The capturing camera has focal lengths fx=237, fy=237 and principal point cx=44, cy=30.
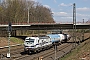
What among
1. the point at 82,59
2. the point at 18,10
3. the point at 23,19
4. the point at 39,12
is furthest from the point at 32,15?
the point at 82,59

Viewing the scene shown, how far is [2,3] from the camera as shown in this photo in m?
108

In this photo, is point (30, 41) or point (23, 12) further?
point (23, 12)

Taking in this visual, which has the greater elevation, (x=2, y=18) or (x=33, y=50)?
(x=2, y=18)

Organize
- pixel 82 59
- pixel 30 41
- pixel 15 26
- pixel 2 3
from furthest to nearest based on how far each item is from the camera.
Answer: pixel 2 3 < pixel 15 26 < pixel 30 41 < pixel 82 59

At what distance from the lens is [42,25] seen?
82.9 metres

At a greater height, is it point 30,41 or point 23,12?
point 23,12

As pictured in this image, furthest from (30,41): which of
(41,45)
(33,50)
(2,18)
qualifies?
(2,18)

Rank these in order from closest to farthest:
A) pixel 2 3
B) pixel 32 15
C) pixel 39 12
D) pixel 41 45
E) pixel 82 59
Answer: pixel 82 59 → pixel 41 45 → pixel 2 3 → pixel 32 15 → pixel 39 12

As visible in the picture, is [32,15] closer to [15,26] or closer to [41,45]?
[15,26]

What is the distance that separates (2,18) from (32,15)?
31629 mm

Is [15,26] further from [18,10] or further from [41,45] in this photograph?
[41,45]

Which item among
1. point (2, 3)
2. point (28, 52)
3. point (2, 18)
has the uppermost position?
point (2, 3)

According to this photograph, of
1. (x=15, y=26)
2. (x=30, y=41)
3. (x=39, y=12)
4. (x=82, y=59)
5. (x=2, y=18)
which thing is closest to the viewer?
(x=82, y=59)

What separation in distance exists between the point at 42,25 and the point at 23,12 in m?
33.0
